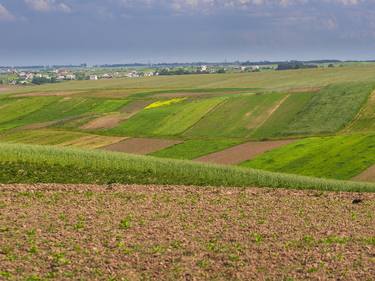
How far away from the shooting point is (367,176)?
1959 inches

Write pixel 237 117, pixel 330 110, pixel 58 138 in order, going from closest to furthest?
pixel 58 138 → pixel 330 110 → pixel 237 117

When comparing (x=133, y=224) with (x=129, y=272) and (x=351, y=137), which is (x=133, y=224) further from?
(x=351, y=137)

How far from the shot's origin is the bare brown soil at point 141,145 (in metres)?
69.7

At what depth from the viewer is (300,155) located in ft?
197

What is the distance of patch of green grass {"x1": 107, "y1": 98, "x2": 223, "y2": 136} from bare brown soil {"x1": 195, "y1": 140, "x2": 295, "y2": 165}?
15.6 meters

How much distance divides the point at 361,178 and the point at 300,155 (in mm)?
Result: 11149

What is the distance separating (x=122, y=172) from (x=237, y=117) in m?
53.3

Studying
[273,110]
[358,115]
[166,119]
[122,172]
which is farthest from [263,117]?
[122,172]

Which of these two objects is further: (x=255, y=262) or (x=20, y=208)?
(x=20, y=208)

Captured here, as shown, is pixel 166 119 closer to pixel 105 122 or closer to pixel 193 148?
pixel 105 122

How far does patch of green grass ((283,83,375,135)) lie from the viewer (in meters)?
77.1

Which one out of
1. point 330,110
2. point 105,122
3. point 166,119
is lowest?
point 105,122

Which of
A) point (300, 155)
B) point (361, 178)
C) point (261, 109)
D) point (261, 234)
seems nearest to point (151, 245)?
point (261, 234)

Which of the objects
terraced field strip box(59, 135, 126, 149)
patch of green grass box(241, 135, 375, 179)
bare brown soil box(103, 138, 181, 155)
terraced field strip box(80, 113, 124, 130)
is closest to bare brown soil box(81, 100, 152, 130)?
terraced field strip box(80, 113, 124, 130)
